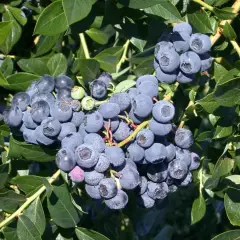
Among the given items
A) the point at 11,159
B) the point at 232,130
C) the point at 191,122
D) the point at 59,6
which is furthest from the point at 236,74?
the point at 11,159

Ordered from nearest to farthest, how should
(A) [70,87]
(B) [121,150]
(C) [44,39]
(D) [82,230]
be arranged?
(B) [121,150], (A) [70,87], (D) [82,230], (C) [44,39]

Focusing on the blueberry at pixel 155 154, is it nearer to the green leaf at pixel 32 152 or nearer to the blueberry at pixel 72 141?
the blueberry at pixel 72 141

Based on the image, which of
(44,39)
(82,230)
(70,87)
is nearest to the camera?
(70,87)

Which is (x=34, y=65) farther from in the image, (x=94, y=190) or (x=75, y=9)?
(x=94, y=190)

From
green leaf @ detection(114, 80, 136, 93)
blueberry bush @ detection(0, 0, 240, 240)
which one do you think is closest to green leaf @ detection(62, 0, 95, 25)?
blueberry bush @ detection(0, 0, 240, 240)

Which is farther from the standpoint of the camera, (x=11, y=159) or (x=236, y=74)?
(x=11, y=159)

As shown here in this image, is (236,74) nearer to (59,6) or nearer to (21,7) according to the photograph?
(59,6)

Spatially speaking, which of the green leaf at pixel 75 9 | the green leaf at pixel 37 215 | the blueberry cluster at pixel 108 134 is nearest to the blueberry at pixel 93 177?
the blueberry cluster at pixel 108 134
